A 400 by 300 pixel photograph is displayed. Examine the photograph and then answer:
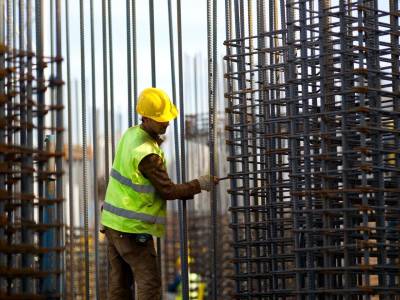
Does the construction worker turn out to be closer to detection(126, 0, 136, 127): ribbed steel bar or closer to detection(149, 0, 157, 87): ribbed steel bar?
detection(149, 0, 157, 87): ribbed steel bar

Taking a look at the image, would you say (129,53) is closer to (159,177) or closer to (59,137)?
(159,177)

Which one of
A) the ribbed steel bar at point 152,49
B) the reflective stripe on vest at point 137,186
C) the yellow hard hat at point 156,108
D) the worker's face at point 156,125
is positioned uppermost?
the ribbed steel bar at point 152,49

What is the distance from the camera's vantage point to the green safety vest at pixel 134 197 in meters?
9.86

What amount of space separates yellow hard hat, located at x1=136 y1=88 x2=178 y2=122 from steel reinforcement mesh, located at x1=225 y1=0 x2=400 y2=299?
113 centimetres

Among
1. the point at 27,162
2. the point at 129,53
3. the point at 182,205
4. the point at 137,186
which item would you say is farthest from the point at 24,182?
the point at 129,53

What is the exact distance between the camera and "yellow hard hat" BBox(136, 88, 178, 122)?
32.8 feet

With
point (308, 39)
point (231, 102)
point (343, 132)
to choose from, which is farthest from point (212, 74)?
point (343, 132)

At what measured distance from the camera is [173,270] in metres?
25.6

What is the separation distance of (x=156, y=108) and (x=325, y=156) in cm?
152

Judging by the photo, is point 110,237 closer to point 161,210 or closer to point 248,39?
point 161,210

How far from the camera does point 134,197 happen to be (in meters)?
9.89

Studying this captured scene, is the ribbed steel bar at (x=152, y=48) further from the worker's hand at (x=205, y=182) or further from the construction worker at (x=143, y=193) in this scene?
the worker's hand at (x=205, y=182)

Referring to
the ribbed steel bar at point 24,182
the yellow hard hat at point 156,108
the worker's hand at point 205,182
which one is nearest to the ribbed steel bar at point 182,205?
the worker's hand at point 205,182

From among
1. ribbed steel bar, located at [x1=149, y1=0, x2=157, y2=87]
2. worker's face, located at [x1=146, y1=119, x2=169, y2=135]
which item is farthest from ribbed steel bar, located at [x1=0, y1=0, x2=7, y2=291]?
ribbed steel bar, located at [x1=149, y1=0, x2=157, y2=87]
